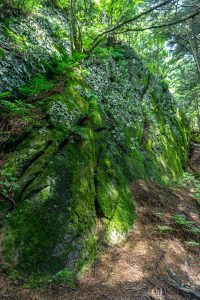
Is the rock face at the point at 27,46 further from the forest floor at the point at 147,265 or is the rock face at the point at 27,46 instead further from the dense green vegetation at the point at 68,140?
the forest floor at the point at 147,265

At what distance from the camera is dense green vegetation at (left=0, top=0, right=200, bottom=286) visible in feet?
12.6

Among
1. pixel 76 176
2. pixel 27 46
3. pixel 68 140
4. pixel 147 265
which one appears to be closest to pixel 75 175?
pixel 76 176

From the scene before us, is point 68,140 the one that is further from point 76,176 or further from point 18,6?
point 18,6

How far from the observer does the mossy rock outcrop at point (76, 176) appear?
3.74 meters

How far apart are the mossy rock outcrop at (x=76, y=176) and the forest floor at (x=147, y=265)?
24cm

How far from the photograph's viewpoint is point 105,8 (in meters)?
8.95

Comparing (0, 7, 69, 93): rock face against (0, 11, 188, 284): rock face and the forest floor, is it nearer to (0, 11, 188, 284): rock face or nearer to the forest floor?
(0, 11, 188, 284): rock face

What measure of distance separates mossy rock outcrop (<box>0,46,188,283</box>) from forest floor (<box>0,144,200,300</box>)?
24 centimetres

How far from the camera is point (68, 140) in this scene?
5293 millimetres

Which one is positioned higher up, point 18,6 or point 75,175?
point 18,6

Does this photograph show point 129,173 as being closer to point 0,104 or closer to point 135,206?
point 135,206

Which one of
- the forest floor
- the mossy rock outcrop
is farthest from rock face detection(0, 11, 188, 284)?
the forest floor

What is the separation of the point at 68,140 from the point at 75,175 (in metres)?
0.88

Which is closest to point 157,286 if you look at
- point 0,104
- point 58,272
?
point 58,272
